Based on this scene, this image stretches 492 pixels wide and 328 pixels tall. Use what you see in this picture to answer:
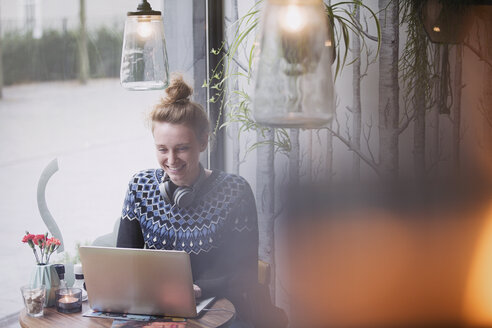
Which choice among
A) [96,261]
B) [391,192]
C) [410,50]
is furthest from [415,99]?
[96,261]

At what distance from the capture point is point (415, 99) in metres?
2.97

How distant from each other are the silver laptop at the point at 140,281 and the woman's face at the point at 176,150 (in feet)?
1.78

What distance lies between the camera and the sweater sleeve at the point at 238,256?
8.18 feet

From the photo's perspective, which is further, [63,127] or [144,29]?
[63,127]

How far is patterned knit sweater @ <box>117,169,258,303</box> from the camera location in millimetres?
2500

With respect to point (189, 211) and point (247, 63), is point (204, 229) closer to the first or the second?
point (189, 211)

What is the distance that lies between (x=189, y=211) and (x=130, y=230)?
26 cm

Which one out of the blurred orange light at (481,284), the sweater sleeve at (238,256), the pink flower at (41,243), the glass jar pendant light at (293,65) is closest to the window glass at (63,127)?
the pink flower at (41,243)

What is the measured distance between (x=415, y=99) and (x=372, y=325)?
1.19 meters

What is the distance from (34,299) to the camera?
6.79ft

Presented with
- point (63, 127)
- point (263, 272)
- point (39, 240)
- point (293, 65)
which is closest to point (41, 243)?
point (39, 240)

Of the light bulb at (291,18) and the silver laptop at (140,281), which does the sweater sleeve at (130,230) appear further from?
the light bulb at (291,18)

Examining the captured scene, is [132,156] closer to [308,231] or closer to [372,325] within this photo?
[308,231]

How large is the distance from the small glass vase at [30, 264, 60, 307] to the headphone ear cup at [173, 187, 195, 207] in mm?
549
